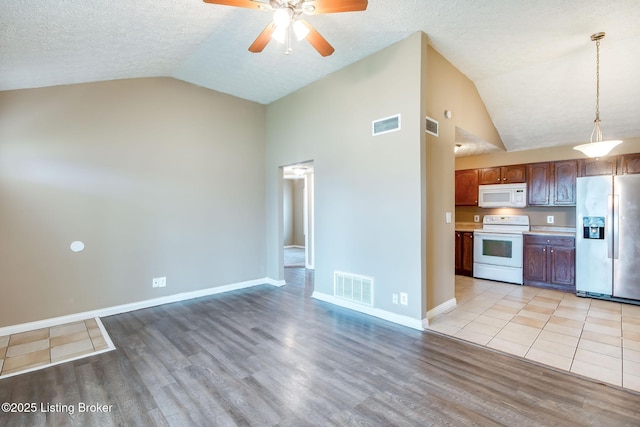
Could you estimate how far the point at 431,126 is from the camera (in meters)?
3.49

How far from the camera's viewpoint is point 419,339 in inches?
119

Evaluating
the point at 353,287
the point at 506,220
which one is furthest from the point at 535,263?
the point at 353,287

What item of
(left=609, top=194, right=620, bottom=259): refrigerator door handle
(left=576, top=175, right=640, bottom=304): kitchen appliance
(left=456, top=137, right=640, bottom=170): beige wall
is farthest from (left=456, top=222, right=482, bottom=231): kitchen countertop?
(left=609, top=194, right=620, bottom=259): refrigerator door handle

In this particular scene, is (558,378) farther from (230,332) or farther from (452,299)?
(230,332)

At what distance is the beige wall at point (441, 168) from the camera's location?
351 cm

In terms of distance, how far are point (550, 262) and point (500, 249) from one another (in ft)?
2.39

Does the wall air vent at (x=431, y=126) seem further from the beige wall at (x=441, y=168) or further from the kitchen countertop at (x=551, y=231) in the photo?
the kitchen countertop at (x=551, y=231)

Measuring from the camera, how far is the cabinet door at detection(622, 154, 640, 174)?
435cm

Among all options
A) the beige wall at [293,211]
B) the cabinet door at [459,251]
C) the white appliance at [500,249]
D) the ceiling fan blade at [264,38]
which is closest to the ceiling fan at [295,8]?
the ceiling fan blade at [264,38]

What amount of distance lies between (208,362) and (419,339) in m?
2.07

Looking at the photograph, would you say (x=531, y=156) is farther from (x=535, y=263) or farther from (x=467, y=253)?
(x=467, y=253)

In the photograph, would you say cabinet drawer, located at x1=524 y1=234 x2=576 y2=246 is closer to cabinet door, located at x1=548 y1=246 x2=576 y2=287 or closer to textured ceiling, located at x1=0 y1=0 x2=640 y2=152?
cabinet door, located at x1=548 y1=246 x2=576 y2=287

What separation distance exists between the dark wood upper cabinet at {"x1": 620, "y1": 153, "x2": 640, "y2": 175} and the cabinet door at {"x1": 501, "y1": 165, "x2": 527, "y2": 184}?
126cm

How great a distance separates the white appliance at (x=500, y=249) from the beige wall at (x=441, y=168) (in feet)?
6.26
